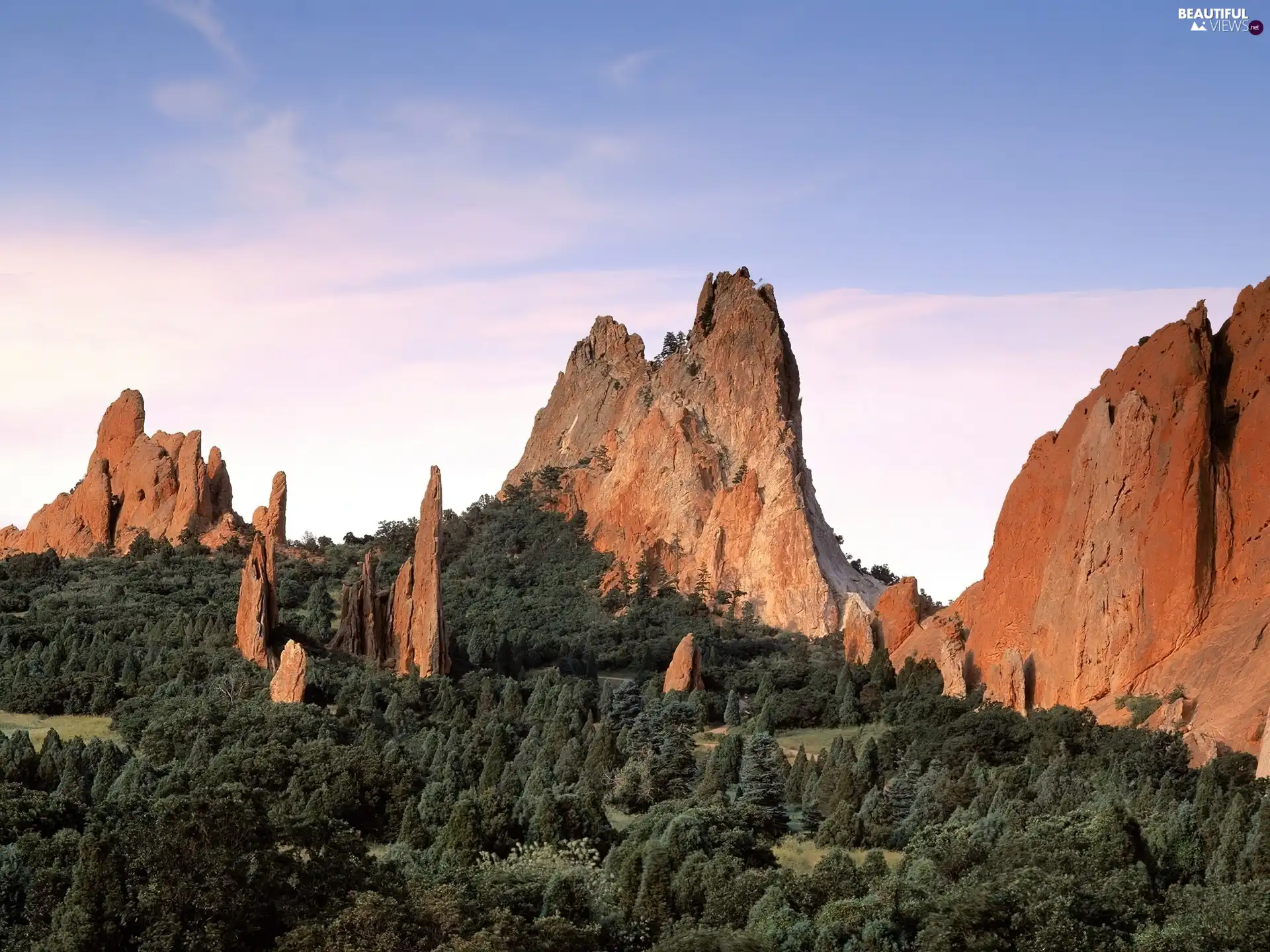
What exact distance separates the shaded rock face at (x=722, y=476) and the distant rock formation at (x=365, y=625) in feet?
66.6

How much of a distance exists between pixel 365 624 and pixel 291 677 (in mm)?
7346

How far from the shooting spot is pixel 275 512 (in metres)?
90.6

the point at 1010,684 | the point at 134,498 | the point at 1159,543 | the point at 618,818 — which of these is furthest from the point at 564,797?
the point at 134,498

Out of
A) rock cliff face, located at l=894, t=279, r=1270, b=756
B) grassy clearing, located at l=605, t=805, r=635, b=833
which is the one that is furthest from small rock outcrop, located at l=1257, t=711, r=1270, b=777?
grassy clearing, located at l=605, t=805, r=635, b=833

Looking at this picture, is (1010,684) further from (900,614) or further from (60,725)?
(60,725)

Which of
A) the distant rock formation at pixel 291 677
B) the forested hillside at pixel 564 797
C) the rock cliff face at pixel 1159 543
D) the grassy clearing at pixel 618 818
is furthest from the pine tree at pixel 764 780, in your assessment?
the distant rock formation at pixel 291 677

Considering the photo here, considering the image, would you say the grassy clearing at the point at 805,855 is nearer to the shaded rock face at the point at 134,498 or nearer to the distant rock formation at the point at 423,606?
the distant rock formation at the point at 423,606

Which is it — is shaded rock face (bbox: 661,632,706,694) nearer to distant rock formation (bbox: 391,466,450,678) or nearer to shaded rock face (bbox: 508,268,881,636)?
distant rock formation (bbox: 391,466,450,678)

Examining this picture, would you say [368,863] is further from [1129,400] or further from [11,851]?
[1129,400]

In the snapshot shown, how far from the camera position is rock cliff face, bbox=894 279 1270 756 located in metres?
63.6

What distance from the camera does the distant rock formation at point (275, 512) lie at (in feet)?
291

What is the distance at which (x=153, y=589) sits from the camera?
Result: 84000 millimetres

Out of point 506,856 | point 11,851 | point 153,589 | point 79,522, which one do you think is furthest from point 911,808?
point 79,522

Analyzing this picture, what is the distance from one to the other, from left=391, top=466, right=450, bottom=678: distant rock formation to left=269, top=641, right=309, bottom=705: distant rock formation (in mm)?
6667
